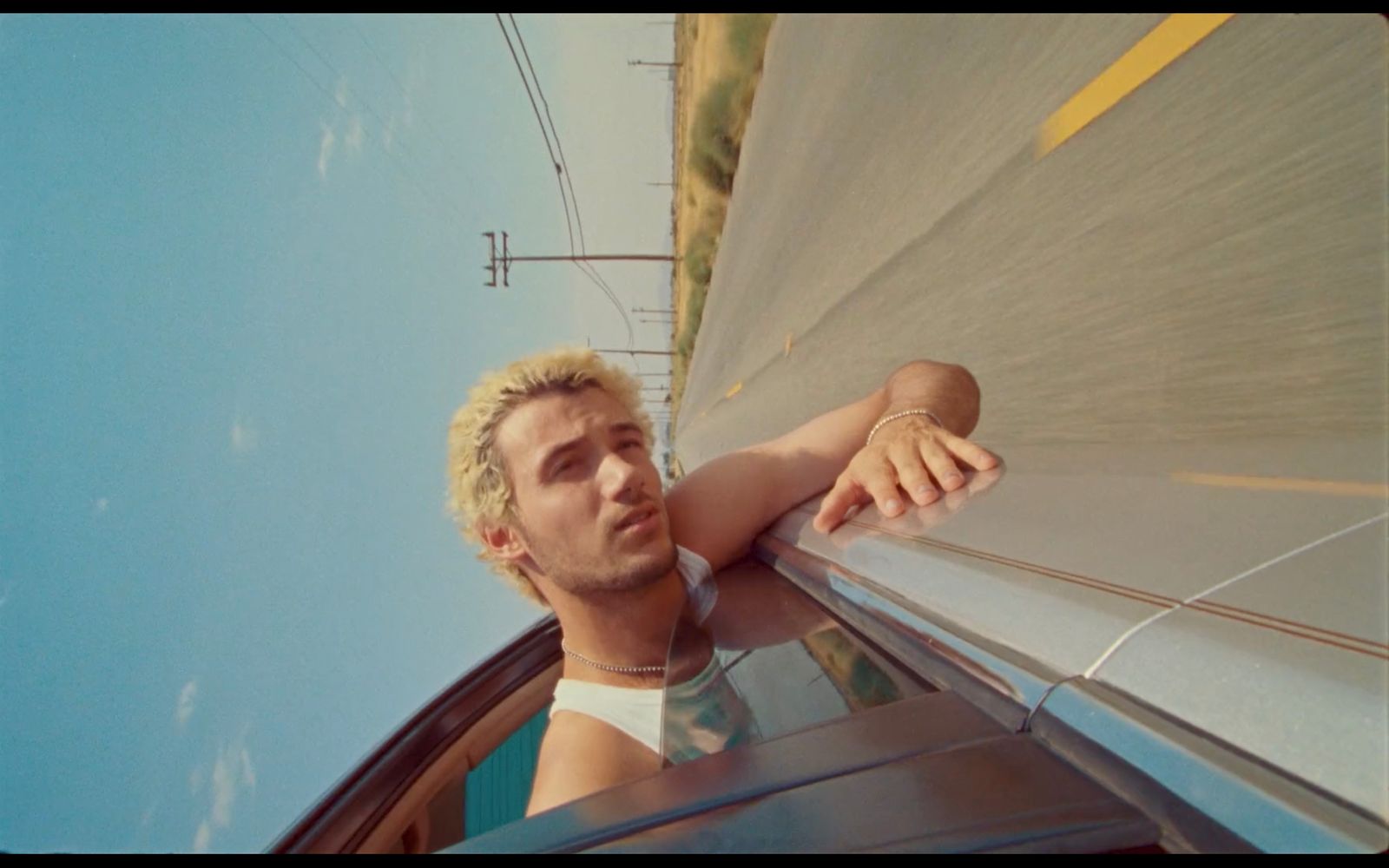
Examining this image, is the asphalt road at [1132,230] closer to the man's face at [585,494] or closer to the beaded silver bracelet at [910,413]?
the beaded silver bracelet at [910,413]

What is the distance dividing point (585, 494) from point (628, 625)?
536 mm

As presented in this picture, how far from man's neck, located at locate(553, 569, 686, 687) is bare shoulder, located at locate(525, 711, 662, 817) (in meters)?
0.42

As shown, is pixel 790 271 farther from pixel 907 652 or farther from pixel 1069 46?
pixel 907 652

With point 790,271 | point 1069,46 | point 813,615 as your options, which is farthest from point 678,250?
point 813,615

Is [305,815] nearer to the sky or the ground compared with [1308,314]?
nearer to the ground

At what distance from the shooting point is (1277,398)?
2738 millimetres

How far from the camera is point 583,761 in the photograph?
249 centimetres

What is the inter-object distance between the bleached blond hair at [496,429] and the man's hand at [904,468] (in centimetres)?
129

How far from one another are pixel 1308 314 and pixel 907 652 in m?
1.96

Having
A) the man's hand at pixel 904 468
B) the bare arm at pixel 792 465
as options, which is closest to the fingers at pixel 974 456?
the man's hand at pixel 904 468

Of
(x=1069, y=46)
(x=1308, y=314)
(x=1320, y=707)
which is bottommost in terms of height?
(x=1320, y=707)

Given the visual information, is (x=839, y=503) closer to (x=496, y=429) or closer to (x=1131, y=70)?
(x=496, y=429)

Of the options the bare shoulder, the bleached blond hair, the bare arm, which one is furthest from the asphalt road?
the bleached blond hair

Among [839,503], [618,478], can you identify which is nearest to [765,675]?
[839,503]
